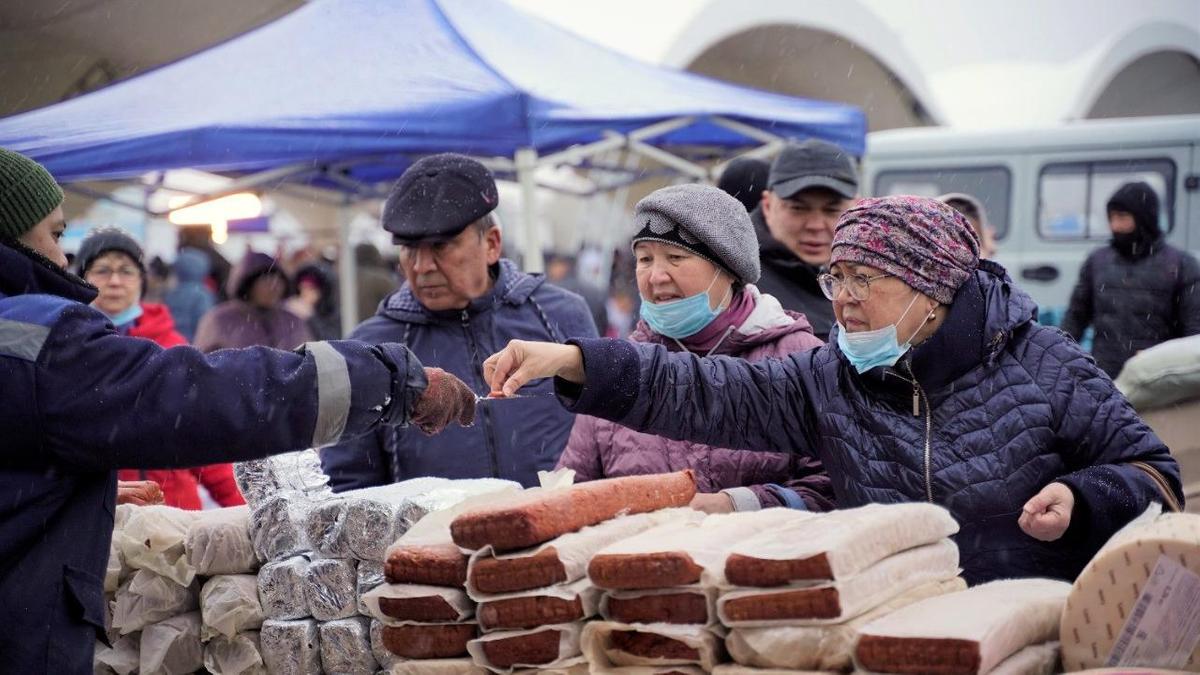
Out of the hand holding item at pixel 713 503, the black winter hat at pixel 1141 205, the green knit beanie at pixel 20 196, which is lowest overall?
the hand holding item at pixel 713 503

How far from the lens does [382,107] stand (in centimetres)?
681

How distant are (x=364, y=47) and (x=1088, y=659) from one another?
20.7ft

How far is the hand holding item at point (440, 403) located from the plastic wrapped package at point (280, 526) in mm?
494

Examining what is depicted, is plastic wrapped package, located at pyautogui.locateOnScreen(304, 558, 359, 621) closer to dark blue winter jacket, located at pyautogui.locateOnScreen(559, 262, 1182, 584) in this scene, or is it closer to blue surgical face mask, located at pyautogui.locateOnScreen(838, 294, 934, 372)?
dark blue winter jacket, located at pyautogui.locateOnScreen(559, 262, 1182, 584)

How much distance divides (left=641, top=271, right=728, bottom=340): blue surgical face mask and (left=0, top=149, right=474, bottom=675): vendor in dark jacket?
3.33 ft

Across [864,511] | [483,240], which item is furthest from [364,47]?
[864,511]

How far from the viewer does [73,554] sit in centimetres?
238

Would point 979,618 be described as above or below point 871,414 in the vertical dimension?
below

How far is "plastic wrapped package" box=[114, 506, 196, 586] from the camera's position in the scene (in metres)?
3.02

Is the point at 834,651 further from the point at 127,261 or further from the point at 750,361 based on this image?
the point at 127,261

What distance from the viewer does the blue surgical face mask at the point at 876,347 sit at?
8.95 ft

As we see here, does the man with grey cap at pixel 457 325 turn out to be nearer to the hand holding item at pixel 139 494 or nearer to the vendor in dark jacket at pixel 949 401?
the hand holding item at pixel 139 494

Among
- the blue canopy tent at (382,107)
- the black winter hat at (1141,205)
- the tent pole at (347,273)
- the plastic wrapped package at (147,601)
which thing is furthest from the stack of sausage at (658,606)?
→ the tent pole at (347,273)

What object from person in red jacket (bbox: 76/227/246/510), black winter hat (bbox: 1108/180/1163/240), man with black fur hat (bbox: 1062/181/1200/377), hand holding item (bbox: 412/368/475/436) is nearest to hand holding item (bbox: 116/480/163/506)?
hand holding item (bbox: 412/368/475/436)
